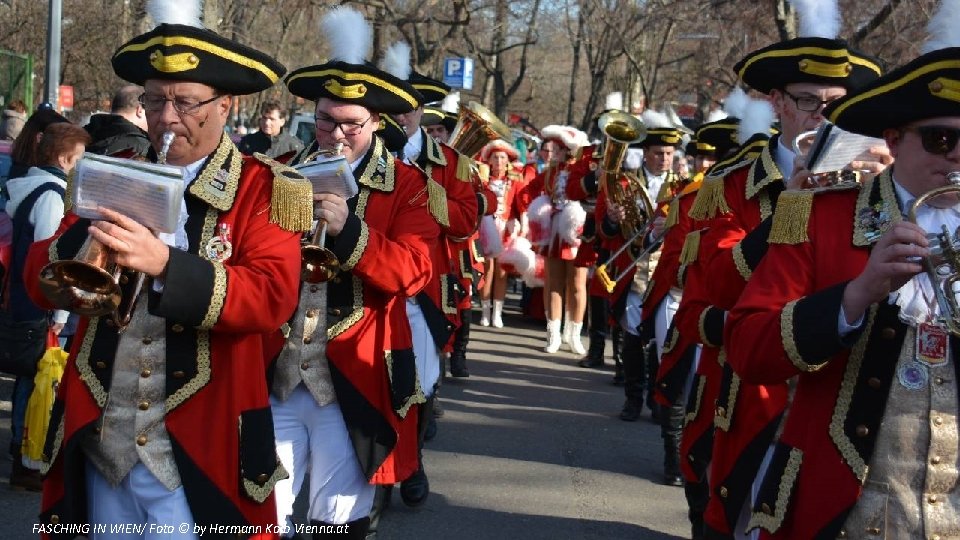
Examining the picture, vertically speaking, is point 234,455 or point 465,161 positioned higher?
point 465,161

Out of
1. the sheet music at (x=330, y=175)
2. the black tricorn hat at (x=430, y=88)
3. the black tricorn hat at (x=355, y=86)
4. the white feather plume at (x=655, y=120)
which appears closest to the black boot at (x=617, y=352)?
the white feather plume at (x=655, y=120)

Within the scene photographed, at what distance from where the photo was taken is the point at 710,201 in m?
4.84

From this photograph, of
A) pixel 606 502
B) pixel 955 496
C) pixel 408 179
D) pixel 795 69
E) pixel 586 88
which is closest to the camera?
pixel 955 496

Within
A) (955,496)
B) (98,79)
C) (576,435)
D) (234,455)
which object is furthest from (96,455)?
(98,79)

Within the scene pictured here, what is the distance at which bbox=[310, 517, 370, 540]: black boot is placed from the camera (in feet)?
16.1

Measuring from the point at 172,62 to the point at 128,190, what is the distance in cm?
62

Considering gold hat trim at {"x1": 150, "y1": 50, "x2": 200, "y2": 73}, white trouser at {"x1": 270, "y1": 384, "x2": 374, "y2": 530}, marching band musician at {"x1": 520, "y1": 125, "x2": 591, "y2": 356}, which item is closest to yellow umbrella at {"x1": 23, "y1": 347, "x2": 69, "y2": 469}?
white trouser at {"x1": 270, "y1": 384, "x2": 374, "y2": 530}

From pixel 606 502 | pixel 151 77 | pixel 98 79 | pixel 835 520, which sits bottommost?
pixel 606 502

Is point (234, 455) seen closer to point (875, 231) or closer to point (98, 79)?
point (875, 231)

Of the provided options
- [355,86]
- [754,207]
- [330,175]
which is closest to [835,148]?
[754,207]

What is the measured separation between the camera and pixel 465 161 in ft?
25.4

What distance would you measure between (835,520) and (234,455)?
1.60m

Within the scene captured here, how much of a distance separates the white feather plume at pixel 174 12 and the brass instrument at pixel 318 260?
0.86 metres

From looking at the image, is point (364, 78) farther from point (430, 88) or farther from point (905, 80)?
point (430, 88)
